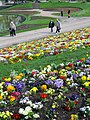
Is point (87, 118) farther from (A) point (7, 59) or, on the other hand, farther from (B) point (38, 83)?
(A) point (7, 59)

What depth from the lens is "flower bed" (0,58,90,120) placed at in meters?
8.97

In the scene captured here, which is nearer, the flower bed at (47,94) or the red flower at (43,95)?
the flower bed at (47,94)

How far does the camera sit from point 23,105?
30.8 ft

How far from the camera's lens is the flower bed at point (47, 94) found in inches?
353

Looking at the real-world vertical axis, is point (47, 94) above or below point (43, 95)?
below

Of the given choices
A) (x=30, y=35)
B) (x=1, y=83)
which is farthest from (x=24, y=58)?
(x=30, y=35)

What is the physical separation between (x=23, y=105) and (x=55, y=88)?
4.85 ft

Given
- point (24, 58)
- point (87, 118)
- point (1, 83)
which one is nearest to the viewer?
point (87, 118)

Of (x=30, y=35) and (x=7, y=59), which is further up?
(x=7, y=59)

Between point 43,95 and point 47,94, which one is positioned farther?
point 47,94

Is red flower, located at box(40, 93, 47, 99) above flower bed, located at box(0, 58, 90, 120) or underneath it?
above

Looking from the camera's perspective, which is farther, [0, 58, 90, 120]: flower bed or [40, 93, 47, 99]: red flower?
[40, 93, 47, 99]: red flower

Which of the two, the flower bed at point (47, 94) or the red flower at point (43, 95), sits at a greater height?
the red flower at point (43, 95)

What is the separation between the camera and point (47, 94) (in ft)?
32.7
